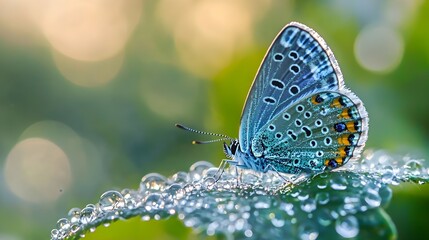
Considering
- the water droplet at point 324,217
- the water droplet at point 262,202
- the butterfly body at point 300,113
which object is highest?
the butterfly body at point 300,113

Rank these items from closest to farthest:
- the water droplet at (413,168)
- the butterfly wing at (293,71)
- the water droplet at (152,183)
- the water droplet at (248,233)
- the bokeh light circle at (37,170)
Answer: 1. the water droplet at (248,233)
2. the water droplet at (413,168)
3. the water droplet at (152,183)
4. the butterfly wing at (293,71)
5. the bokeh light circle at (37,170)

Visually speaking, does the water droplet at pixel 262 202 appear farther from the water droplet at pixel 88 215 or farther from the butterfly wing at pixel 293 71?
the butterfly wing at pixel 293 71

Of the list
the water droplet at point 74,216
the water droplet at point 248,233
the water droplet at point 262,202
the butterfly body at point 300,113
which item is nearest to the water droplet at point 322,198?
the water droplet at point 262,202

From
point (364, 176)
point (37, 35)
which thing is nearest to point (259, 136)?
point (364, 176)

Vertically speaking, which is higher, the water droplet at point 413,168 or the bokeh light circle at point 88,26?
the bokeh light circle at point 88,26

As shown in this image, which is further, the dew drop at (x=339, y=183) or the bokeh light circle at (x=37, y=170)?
the bokeh light circle at (x=37, y=170)

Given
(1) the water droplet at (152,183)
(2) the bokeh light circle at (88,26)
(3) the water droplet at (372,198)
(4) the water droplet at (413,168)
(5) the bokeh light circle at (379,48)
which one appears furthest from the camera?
(2) the bokeh light circle at (88,26)

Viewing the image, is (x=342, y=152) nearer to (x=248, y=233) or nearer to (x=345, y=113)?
(x=345, y=113)
